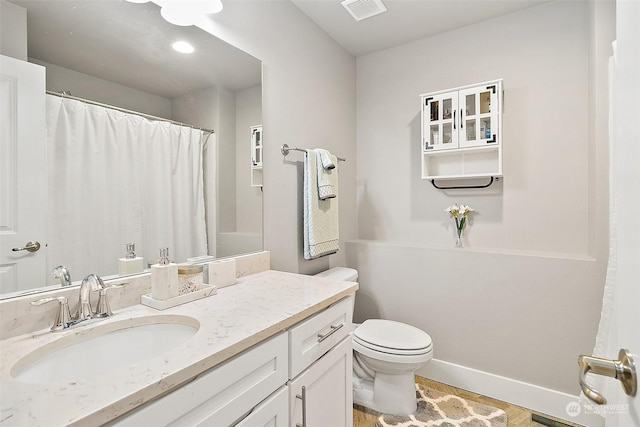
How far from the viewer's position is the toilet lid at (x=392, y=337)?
Answer: 1711 mm

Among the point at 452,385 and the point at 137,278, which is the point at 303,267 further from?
the point at 452,385

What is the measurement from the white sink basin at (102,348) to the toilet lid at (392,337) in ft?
3.66

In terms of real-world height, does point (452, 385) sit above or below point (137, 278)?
below

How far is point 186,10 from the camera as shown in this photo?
1.39 metres

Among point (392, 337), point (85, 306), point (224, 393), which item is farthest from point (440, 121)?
point (85, 306)

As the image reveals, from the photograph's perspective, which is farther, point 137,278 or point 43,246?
point 137,278

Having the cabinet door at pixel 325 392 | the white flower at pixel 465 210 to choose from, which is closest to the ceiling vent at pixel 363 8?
the white flower at pixel 465 210

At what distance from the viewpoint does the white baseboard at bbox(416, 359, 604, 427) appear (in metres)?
1.78

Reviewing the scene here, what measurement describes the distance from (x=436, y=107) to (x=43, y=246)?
7.40 ft

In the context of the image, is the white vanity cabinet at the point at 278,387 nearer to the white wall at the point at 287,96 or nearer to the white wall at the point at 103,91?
the white wall at the point at 287,96

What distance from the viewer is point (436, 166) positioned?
7.85 ft

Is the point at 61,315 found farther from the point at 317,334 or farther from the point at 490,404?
the point at 490,404

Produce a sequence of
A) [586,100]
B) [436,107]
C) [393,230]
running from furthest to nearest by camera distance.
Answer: [393,230] < [436,107] < [586,100]

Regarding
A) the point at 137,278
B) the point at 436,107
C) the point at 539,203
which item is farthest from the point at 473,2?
the point at 137,278
